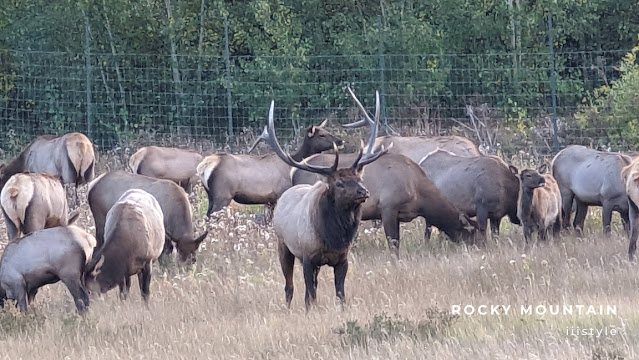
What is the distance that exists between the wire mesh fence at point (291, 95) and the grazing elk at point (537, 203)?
6.91 m

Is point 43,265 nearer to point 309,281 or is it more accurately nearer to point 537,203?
point 309,281

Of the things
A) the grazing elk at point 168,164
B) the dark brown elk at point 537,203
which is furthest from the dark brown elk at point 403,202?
the grazing elk at point 168,164

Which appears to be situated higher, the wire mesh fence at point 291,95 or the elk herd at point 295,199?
the wire mesh fence at point 291,95

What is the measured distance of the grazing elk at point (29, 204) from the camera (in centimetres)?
1289

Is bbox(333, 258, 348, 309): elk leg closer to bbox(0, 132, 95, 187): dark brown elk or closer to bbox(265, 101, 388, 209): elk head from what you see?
bbox(265, 101, 388, 209): elk head

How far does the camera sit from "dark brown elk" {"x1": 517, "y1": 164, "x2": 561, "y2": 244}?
12484mm

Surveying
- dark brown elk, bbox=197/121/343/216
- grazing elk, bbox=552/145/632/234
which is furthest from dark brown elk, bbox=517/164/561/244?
dark brown elk, bbox=197/121/343/216

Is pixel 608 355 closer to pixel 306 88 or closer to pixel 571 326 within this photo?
pixel 571 326

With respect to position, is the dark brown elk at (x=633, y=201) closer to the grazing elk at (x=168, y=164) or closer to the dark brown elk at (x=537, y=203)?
the dark brown elk at (x=537, y=203)

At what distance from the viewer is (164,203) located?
12750 millimetres

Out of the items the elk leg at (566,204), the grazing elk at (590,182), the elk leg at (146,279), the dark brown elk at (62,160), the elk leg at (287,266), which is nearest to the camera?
the elk leg at (287,266)

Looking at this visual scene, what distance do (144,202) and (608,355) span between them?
5.73 m

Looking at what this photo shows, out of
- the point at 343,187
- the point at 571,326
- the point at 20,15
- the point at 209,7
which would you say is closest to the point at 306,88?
the point at 209,7

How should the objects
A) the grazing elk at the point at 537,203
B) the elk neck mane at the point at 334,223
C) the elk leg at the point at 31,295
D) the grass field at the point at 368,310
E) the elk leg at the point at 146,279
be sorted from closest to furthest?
the grass field at the point at 368,310
the elk neck mane at the point at 334,223
the elk leg at the point at 31,295
the elk leg at the point at 146,279
the grazing elk at the point at 537,203
